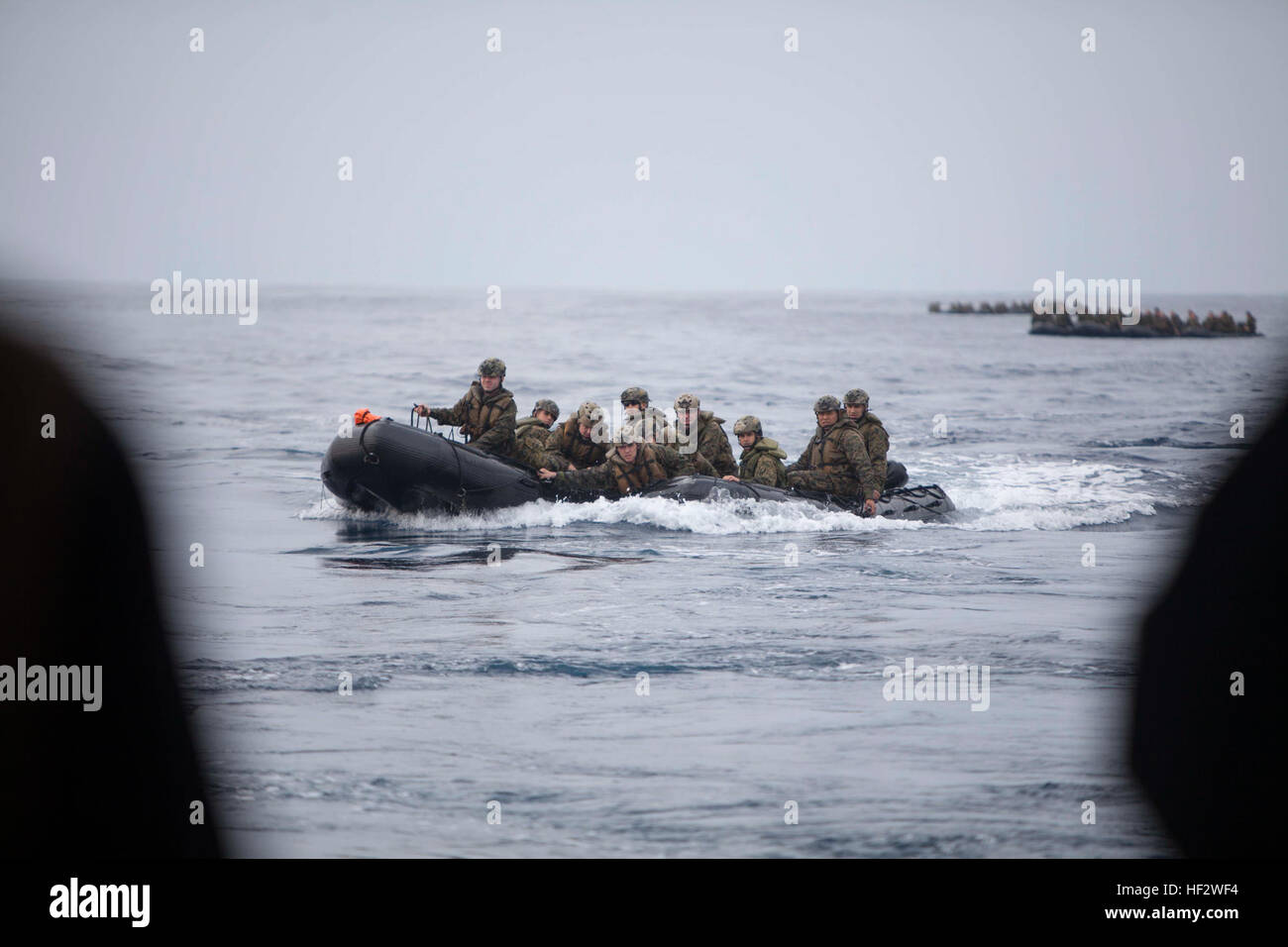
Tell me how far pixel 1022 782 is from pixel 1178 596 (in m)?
4.12

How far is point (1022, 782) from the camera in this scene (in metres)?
6.10

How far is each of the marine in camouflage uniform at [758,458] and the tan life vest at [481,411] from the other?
2407 mm

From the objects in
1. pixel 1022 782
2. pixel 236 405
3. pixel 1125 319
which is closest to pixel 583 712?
pixel 1022 782

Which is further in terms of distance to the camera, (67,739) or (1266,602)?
(1266,602)

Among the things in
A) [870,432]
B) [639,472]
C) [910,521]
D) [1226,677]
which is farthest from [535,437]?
[1226,677]

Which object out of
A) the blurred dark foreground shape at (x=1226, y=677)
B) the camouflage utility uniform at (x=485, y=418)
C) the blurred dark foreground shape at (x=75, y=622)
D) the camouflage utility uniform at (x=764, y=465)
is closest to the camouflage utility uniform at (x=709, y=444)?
the camouflage utility uniform at (x=764, y=465)

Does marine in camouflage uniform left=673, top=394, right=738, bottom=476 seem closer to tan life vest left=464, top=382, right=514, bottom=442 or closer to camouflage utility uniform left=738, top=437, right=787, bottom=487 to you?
camouflage utility uniform left=738, top=437, right=787, bottom=487

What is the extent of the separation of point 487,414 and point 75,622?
11.8 meters

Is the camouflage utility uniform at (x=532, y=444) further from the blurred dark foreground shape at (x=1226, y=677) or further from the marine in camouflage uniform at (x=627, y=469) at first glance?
the blurred dark foreground shape at (x=1226, y=677)

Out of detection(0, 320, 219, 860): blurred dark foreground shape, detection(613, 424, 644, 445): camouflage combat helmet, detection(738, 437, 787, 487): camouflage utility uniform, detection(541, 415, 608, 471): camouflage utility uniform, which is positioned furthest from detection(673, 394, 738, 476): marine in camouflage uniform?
detection(0, 320, 219, 860): blurred dark foreground shape

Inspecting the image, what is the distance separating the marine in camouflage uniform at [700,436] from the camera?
1364 cm

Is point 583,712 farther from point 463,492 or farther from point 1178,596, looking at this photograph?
point 463,492

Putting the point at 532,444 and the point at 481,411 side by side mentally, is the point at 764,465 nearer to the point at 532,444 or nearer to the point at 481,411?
the point at 532,444

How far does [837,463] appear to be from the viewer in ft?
44.8
